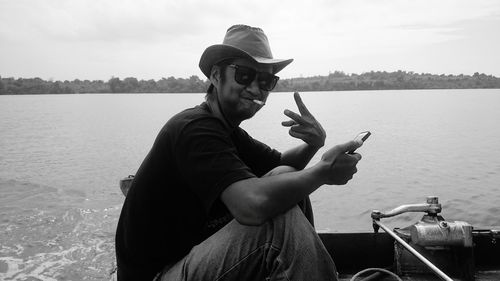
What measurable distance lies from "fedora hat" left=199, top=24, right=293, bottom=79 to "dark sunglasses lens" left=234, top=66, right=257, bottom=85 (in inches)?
2.9

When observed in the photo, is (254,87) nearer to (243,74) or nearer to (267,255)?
(243,74)

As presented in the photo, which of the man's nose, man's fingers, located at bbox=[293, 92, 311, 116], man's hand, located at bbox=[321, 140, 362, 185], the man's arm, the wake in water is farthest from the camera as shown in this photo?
the wake in water

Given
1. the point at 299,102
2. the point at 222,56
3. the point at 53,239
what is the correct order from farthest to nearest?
the point at 53,239 < the point at 222,56 < the point at 299,102

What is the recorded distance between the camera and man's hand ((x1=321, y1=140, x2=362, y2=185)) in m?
2.40

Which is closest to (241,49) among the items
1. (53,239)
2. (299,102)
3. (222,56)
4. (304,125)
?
(222,56)

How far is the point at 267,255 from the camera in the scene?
7.27 feet

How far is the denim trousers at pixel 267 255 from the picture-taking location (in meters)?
2.19

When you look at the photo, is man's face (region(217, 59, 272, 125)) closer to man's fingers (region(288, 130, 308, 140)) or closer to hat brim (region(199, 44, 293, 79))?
hat brim (region(199, 44, 293, 79))

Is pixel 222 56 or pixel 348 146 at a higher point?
pixel 222 56

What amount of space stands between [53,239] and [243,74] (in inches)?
350

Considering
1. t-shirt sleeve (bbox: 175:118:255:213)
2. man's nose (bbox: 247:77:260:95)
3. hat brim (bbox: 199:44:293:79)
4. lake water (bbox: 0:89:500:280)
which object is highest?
hat brim (bbox: 199:44:293:79)

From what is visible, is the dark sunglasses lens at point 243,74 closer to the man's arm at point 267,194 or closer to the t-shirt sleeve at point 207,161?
the t-shirt sleeve at point 207,161

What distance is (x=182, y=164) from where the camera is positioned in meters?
2.30

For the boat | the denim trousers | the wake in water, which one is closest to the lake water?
the wake in water
